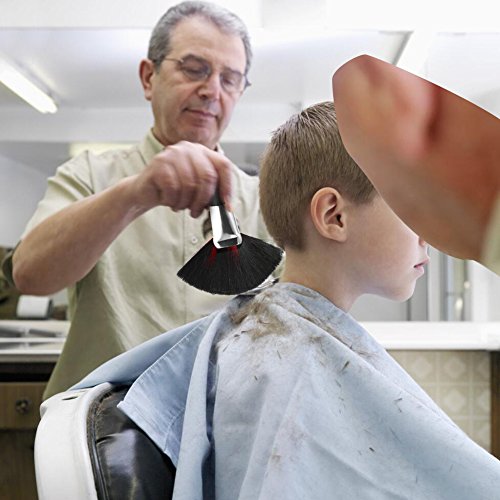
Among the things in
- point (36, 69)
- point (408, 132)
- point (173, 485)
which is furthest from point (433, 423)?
point (36, 69)

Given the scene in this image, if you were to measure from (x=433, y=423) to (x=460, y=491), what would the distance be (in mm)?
88

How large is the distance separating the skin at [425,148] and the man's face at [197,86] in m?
1.49

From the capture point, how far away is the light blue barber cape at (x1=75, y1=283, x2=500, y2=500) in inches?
33.2

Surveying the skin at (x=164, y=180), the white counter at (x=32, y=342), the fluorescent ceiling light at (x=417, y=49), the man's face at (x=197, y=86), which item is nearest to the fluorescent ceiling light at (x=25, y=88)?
the white counter at (x=32, y=342)

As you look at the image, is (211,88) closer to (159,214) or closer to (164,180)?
(159,214)

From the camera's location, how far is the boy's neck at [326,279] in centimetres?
111

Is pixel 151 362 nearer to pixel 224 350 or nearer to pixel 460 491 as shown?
pixel 224 350

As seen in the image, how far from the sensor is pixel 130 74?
279cm

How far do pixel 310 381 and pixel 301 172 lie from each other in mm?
376

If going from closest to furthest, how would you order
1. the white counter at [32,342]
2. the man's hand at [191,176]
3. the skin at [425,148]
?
the skin at [425,148], the man's hand at [191,176], the white counter at [32,342]

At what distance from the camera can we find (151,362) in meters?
1.06

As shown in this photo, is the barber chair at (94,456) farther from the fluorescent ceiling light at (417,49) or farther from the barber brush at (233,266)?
the fluorescent ceiling light at (417,49)

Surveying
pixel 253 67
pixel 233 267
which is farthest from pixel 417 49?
pixel 233 267

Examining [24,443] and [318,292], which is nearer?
[318,292]
